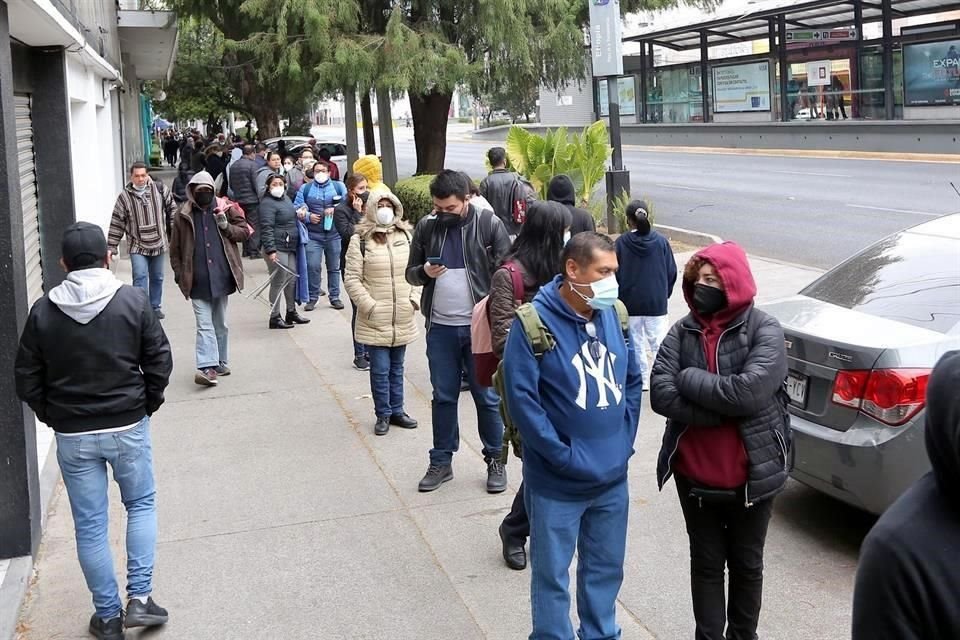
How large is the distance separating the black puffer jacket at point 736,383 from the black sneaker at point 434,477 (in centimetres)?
257

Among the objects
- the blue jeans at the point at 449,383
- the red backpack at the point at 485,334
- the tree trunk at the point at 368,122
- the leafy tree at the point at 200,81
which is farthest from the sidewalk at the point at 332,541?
the leafy tree at the point at 200,81

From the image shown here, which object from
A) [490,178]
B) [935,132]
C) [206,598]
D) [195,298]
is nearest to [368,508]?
[206,598]

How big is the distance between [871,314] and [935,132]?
90.6 feet

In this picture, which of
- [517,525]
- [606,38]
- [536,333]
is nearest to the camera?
[536,333]

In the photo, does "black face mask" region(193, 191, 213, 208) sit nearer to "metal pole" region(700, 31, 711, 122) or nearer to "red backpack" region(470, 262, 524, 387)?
"red backpack" region(470, 262, 524, 387)

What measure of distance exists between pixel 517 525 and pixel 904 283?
2.29 metres

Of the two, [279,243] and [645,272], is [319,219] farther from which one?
[645,272]

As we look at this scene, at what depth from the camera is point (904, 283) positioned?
5.70 meters

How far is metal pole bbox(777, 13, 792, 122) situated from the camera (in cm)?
Answer: 3703

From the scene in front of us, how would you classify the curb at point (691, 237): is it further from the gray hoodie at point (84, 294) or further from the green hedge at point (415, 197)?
the gray hoodie at point (84, 294)

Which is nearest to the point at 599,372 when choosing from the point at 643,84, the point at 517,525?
the point at 517,525

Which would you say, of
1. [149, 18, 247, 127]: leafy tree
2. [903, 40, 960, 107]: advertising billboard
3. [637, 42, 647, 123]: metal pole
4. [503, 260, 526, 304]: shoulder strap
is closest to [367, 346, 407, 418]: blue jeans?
[503, 260, 526, 304]: shoulder strap

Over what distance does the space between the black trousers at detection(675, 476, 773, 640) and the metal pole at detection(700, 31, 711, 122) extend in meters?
39.0

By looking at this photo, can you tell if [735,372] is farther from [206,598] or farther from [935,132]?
[935,132]
